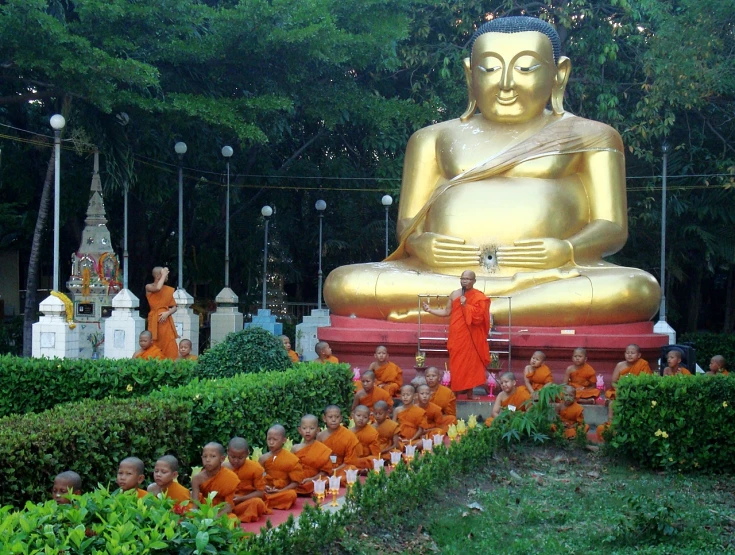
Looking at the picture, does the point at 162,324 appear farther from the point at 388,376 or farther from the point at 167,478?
the point at 167,478

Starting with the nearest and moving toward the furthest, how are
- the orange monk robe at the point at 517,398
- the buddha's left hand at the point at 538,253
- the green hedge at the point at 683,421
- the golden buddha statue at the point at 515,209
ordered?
the green hedge at the point at 683,421 < the orange monk robe at the point at 517,398 < the golden buddha statue at the point at 515,209 < the buddha's left hand at the point at 538,253

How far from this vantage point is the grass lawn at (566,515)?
18.5ft

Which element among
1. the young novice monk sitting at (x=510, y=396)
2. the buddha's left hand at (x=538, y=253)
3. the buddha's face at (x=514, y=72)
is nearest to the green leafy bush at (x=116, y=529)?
the young novice monk sitting at (x=510, y=396)

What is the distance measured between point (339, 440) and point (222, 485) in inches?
62.1

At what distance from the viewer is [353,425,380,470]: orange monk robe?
7.65 m

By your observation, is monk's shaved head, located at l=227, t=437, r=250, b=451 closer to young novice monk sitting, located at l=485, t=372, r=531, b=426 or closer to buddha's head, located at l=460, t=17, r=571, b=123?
young novice monk sitting, located at l=485, t=372, r=531, b=426

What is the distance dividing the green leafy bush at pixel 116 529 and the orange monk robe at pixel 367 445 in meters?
3.61

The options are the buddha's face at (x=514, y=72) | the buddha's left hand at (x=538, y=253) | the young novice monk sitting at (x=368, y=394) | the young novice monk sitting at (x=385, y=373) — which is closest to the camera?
the young novice monk sitting at (x=368, y=394)

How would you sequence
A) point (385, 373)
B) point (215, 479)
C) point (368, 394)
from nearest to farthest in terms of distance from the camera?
point (215, 479) < point (368, 394) < point (385, 373)

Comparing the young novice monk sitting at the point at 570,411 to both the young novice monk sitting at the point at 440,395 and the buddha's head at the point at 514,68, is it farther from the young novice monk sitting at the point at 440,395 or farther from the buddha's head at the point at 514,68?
the buddha's head at the point at 514,68

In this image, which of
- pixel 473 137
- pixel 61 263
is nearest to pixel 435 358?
pixel 473 137

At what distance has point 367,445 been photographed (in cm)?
788

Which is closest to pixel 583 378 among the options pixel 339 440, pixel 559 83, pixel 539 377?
pixel 539 377

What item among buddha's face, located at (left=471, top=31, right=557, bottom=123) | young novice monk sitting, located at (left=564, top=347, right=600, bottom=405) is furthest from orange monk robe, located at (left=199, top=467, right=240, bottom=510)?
buddha's face, located at (left=471, top=31, right=557, bottom=123)
